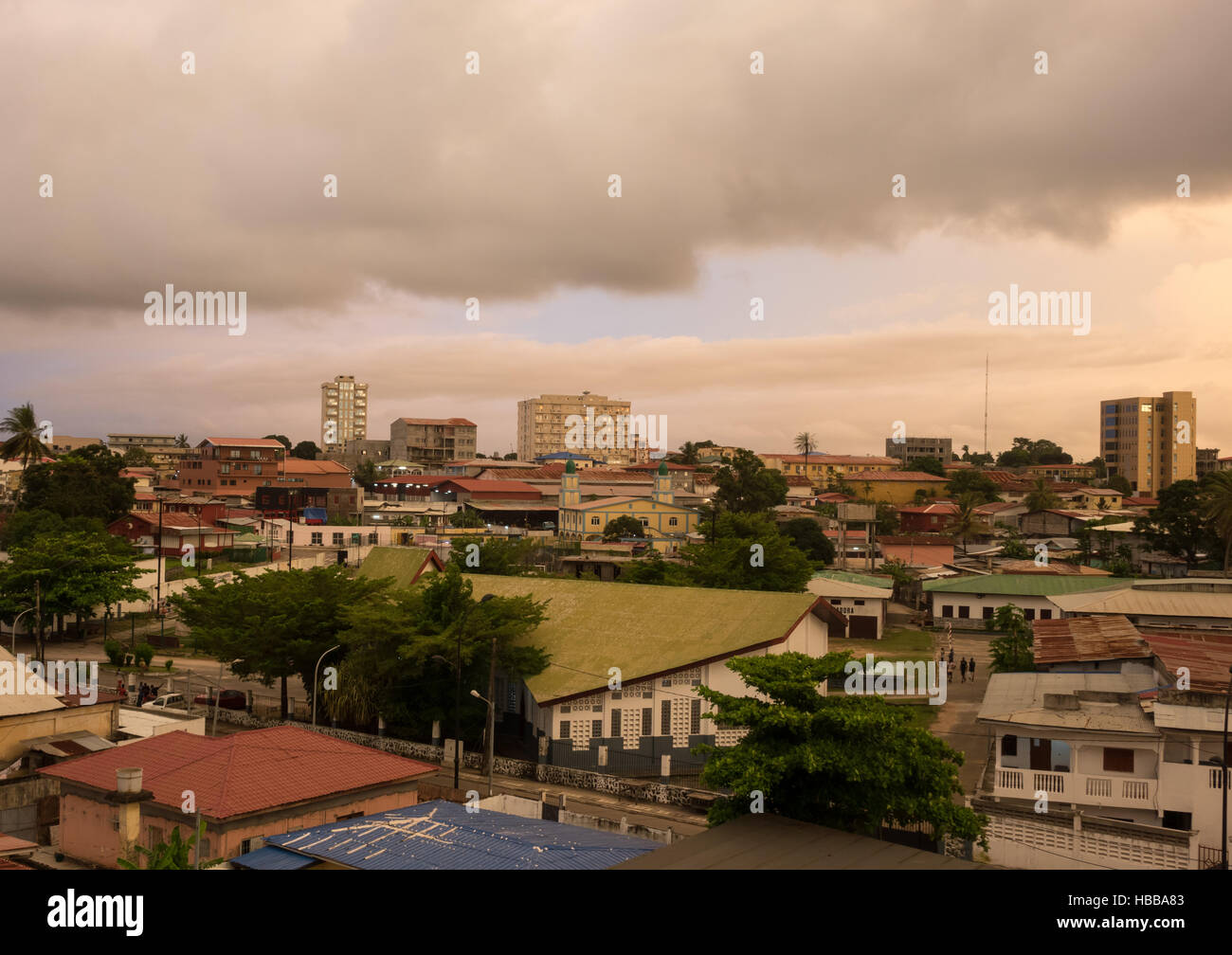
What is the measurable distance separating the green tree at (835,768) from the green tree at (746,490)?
321 feet

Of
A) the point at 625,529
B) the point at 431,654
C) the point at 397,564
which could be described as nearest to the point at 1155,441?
the point at 625,529

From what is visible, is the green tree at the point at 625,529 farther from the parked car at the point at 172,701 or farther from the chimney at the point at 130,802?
the chimney at the point at 130,802

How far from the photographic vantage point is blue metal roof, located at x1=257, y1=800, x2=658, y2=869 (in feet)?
60.0

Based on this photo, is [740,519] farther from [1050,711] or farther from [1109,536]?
[1109,536]

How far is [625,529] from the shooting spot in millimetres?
108000

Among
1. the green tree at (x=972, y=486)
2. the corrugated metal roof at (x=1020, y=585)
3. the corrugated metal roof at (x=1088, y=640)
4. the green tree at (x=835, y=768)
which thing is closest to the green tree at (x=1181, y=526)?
the corrugated metal roof at (x=1020, y=585)

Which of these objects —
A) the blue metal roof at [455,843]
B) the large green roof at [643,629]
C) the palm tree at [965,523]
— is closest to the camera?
the blue metal roof at [455,843]

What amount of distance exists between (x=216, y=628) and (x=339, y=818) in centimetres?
2115

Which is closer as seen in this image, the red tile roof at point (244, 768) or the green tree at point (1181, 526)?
the red tile roof at point (244, 768)

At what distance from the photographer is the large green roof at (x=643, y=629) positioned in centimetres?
3709

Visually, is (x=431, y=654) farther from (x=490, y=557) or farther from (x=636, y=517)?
(x=636, y=517)

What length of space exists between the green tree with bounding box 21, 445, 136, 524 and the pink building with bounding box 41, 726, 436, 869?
2746 inches

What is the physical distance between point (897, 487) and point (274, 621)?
13865 centimetres

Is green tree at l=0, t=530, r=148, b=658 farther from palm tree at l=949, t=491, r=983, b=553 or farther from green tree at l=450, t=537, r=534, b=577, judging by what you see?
palm tree at l=949, t=491, r=983, b=553
